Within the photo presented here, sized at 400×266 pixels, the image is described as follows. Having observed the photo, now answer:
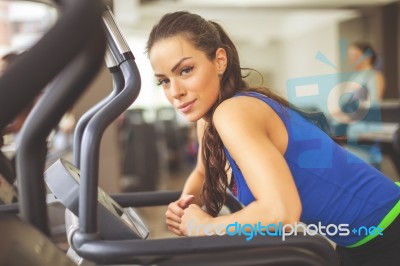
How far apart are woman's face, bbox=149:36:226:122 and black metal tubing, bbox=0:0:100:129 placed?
0.31 meters

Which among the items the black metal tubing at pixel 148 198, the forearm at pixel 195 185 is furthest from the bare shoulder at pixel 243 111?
the black metal tubing at pixel 148 198

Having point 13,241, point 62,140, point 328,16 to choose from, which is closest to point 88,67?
point 13,241

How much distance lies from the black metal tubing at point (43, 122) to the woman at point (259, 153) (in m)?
0.23

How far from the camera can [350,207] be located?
83cm

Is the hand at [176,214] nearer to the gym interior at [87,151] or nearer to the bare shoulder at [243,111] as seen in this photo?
the gym interior at [87,151]

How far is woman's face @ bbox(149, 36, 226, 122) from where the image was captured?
761mm

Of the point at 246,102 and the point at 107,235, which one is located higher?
the point at 246,102

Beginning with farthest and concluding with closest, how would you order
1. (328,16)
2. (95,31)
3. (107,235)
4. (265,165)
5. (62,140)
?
(328,16) < (62,140) < (107,235) < (265,165) < (95,31)

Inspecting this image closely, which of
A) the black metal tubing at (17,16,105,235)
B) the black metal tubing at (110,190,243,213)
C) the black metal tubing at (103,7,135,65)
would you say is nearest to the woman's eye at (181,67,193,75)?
the black metal tubing at (103,7,135,65)

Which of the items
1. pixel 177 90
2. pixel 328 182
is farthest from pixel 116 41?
pixel 328 182

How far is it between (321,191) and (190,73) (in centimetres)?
32

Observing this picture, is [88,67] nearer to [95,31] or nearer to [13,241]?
[95,31]

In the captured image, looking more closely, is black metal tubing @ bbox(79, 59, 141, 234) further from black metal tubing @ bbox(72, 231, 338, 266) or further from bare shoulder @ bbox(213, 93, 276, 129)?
bare shoulder @ bbox(213, 93, 276, 129)

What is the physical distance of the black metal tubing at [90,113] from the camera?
875 millimetres
